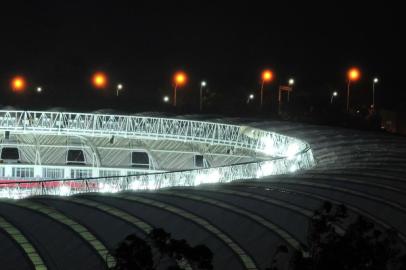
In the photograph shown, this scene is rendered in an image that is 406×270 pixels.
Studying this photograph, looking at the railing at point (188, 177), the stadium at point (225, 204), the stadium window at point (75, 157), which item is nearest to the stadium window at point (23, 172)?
the stadium window at point (75, 157)

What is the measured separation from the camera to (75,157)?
80.6 meters

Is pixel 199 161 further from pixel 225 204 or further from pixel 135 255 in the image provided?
pixel 135 255

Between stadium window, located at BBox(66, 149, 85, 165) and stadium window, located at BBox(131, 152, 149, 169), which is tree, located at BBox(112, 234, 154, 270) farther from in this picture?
stadium window, located at BBox(66, 149, 85, 165)

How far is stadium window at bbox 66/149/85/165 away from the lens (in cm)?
8031

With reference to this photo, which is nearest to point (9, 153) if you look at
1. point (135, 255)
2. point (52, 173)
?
point (52, 173)

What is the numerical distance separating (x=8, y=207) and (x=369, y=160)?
24.2m

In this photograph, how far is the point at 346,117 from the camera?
4016 inches

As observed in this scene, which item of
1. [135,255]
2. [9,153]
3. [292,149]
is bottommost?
[9,153]

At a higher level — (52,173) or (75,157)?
(75,157)

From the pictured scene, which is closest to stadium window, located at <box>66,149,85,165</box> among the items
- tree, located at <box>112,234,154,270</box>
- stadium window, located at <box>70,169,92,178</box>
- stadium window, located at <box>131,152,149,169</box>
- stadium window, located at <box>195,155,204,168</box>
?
stadium window, located at <box>70,169,92,178</box>

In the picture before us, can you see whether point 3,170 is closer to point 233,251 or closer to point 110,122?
point 110,122

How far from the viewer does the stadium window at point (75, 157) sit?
80.3m

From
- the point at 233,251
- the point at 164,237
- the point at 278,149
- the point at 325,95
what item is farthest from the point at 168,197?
the point at 325,95

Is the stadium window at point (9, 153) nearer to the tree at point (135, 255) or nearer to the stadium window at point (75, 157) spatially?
the stadium window at point (75, 157)
